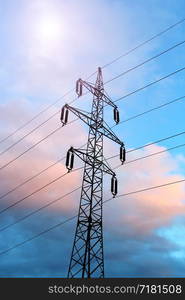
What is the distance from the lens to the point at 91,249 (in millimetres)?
24828

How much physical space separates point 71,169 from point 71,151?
148 centimetres

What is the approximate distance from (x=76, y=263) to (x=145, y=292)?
7203 millimetres

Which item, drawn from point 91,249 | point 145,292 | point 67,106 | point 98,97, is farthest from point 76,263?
point 98,97

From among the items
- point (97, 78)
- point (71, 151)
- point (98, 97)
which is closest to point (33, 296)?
point (71, 151)

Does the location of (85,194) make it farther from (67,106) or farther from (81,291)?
(81,291)

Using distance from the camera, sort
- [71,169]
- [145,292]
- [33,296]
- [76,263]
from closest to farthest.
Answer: [145,292] → [33,296] → [76,263] → [71,169]

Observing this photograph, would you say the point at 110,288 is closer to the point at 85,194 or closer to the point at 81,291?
the point at 81,291

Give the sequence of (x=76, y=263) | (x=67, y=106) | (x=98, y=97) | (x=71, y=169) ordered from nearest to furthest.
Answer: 1. (x=76, y=263)
2. (x=71, y=169)
3. (x=67, y=106)
4. (x=98, y=97)

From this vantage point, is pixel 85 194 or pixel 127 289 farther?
pixel 85 194

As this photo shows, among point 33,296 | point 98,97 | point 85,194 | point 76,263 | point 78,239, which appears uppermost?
point 98,97

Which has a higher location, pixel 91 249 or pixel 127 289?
pixel 91 249

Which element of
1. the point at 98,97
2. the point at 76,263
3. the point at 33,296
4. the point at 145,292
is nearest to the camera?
the point at 145,292

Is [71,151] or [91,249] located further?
[71,151]

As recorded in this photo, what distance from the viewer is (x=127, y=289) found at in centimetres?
1878
